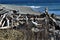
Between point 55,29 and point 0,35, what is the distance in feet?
8.90

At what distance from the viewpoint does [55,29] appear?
1582 centimetres

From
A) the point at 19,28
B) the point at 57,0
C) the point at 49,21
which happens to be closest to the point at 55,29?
the point at 49,21

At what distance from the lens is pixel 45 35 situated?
1470 cm

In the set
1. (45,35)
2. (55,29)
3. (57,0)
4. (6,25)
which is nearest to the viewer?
(45,35)

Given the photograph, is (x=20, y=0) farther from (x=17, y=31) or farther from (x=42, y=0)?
(x=17, y=31)

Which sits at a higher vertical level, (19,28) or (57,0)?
(19,28)

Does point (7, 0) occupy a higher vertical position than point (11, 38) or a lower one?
lower

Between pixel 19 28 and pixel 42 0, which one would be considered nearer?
pixel 19 28

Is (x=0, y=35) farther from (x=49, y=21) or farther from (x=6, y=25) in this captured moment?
(x=49, y=21)

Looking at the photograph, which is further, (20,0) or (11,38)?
(20,0)

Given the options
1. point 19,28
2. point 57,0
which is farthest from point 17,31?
point 57,0

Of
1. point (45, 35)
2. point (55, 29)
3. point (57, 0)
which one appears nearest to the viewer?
point (45, 35)

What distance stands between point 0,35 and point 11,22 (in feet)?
5.14

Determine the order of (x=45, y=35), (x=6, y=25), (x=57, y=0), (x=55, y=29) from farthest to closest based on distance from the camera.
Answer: (x=57, y=0) → (x=6, y=25) → (x=55, y=29) → (x=45, y=35)
